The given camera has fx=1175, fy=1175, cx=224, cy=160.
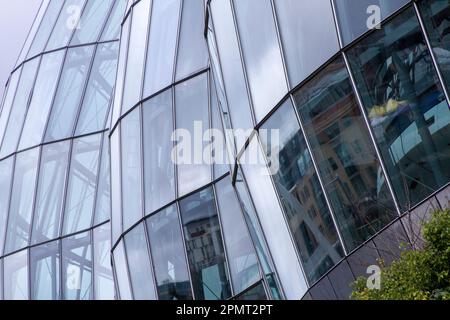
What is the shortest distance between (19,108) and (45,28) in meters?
3.56

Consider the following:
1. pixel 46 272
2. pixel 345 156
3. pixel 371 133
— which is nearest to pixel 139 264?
pixel 345 156

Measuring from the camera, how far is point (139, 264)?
82.7ft

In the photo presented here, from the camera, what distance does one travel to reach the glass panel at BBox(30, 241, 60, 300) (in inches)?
1372

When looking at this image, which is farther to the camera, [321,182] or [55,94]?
[55,94]

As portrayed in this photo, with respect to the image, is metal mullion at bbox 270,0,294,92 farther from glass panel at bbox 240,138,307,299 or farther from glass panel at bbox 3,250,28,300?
glass panel at bbox 3,250,28,300

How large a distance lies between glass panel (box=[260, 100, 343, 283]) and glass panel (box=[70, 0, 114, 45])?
21.0 metres

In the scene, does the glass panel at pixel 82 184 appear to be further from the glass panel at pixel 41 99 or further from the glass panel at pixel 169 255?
the glass panel at pixel 169 255

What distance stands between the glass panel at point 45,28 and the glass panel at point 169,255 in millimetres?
17232

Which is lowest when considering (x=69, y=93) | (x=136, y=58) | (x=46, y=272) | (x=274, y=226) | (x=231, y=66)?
(x=274, y=226)

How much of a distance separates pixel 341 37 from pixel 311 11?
86 cm

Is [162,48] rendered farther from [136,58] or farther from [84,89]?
[84,89]

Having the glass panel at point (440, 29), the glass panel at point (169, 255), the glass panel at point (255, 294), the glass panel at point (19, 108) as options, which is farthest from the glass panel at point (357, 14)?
the glass panel at point (19, 108)
